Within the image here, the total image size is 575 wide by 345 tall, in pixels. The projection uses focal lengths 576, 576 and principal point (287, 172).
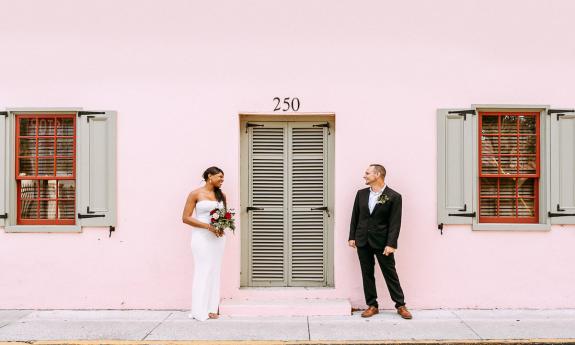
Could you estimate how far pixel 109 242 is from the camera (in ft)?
24.6

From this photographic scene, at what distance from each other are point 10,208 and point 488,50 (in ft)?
21.5

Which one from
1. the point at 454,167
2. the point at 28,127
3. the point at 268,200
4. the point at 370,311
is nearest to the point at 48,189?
the point at 28,127

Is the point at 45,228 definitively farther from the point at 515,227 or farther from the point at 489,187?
the point at 515,227

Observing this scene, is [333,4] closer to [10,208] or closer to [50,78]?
[50,78]

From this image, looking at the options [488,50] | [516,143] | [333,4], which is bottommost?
[516,143]

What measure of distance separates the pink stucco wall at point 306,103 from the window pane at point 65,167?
2.35ft

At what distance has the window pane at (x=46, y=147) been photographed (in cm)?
762

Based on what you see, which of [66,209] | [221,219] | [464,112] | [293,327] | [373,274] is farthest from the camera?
[66,209]

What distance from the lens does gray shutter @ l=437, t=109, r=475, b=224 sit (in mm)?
7414

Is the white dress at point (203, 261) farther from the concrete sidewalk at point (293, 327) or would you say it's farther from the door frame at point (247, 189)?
the door frame at point (247, 189)

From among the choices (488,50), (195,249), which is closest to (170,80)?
(195,249)

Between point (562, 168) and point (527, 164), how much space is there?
0.42 meters

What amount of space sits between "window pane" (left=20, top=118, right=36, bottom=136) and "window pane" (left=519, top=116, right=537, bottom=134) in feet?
21.1

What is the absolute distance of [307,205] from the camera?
25.5 ft
